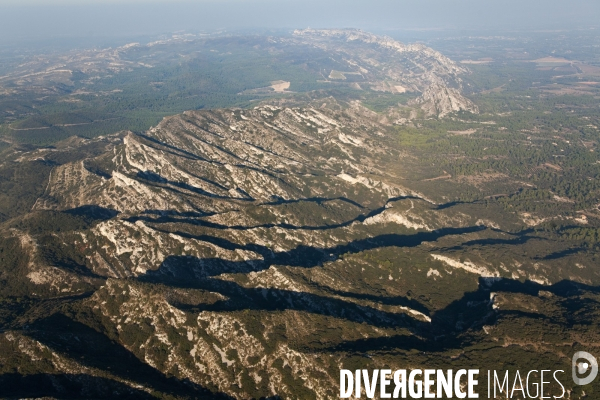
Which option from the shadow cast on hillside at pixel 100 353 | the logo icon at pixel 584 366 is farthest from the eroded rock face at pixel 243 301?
the logo icon at pixel 584 366

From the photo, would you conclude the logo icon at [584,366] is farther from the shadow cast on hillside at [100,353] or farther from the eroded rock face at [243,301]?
the shadow cast on hillside at [100,353]

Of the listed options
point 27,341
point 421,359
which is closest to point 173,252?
point 27,341

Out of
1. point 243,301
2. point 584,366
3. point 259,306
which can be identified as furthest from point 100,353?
point 584,366

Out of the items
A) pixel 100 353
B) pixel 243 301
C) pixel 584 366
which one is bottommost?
pixel 584 366

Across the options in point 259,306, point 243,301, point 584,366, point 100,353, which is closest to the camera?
point 584,366

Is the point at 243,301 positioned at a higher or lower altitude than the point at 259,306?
higher

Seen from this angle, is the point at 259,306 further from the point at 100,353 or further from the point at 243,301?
the point at 100,353

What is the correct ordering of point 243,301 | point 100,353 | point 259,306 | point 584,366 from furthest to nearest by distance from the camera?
point 259,306 → point 243,301 → point 100,353 → point 584,366

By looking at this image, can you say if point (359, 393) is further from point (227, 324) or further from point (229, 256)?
point (229, 256)
